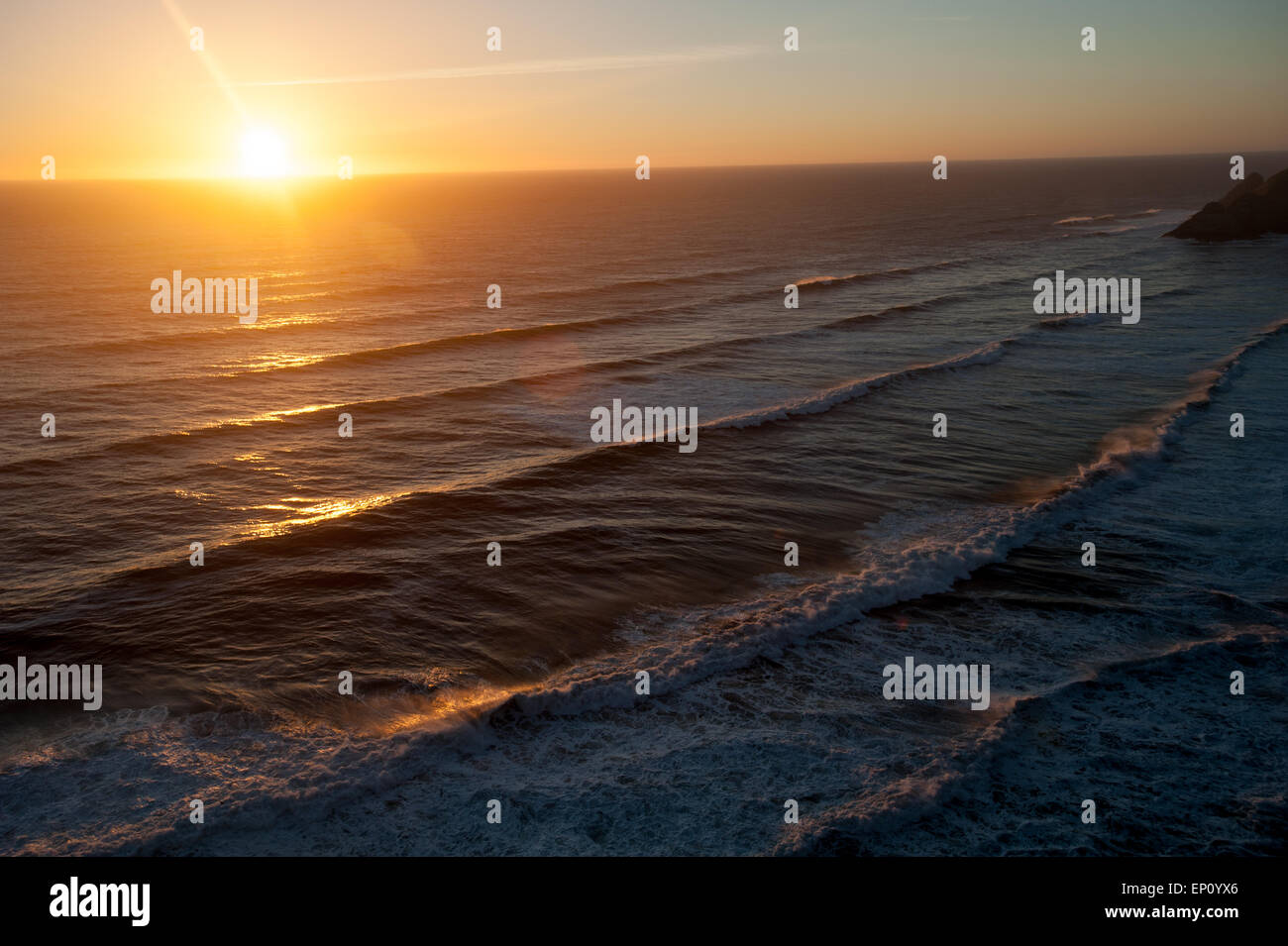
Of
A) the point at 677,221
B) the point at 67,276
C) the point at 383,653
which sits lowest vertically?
the point at 383,653

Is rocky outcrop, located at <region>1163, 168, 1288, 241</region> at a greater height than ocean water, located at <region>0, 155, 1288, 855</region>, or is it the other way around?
rocky outcrop, located at <region>1163, 168, 1288, 241</region>

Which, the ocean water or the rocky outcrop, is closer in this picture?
the ocean water

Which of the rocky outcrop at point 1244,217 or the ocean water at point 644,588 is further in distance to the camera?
the rocky outcrop at point 1244,217

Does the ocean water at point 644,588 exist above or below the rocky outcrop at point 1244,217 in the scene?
below
